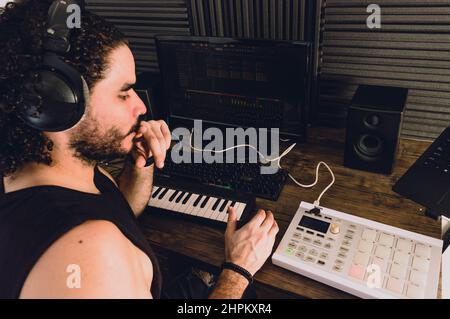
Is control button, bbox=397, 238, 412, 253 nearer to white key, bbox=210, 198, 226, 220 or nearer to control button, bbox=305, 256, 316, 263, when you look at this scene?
control button, bbox=305, 256, 316, 263

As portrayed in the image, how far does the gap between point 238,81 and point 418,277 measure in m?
0.84

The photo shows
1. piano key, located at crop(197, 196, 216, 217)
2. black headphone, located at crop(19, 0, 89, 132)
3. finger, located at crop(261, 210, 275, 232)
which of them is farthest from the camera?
piano key, located at crop(197, 196, 216, 217)

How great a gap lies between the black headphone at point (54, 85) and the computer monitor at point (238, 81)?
56 cm

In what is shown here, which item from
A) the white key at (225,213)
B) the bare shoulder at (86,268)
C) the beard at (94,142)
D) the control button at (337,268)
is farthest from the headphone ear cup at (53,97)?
the control button at (337,268)

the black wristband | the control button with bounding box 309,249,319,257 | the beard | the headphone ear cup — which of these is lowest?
the black wristband

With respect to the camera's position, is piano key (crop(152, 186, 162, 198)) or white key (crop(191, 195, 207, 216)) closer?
white key (crop(191, 195, 207, 216))

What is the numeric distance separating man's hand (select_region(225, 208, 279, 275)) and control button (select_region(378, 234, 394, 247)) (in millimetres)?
275

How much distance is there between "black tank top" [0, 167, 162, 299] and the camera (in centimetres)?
75

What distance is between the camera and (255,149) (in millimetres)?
1458

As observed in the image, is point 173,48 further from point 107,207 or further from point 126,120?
point 107,207

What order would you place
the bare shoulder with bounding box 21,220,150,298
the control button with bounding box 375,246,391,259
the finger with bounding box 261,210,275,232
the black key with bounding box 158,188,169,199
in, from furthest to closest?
the black key with bounding box 158,188,169,199 < the finger with bounding box 261,210,275,232 < the control button with bounding box 375,246,391,259 < the bare shoulder with bounding box 21,220,150,298

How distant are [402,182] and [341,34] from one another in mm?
563

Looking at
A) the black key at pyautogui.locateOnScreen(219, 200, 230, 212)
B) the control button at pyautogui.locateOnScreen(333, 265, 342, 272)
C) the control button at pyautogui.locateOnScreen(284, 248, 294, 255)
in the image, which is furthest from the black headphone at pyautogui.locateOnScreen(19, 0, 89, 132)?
the control button at pyautogui.locateOnScreen(333, 265, 342, 272)

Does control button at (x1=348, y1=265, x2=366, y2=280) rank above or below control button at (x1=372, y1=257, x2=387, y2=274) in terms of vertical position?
below
